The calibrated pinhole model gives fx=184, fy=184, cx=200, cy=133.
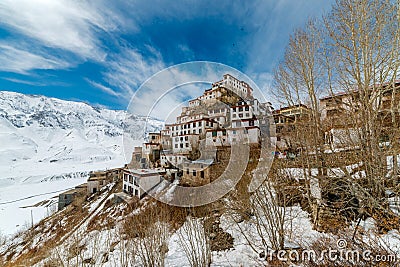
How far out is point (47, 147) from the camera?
4377 inches

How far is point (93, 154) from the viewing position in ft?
286

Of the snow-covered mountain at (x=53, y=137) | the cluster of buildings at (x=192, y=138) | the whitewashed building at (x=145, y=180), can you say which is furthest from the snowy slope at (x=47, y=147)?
the cluster of buildings at (x=192, y=138)

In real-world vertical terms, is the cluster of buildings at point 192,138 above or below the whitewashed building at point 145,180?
above

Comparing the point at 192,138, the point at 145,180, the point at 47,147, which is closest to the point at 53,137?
the point at 47,147

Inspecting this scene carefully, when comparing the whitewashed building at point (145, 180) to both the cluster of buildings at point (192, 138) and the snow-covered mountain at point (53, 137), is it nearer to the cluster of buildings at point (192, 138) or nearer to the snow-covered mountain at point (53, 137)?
the cluster of buildings at point (192, 138)

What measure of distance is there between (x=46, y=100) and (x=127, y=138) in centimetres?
25685

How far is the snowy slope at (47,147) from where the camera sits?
27.0 meters

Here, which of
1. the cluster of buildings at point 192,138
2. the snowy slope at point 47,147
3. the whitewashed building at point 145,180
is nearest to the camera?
the whitewashed building at point 145,180

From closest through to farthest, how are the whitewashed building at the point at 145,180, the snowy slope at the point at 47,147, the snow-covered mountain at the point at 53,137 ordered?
the whitewashed building at the point at 145,180, the snowy slope at the point at 47,147, the snow-covered mountain at the point at 53,137

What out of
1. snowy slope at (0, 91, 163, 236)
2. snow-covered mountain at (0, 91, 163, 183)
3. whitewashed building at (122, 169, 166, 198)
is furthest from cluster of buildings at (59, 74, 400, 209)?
snow-covered mountain at (0, 91, 163, 183)

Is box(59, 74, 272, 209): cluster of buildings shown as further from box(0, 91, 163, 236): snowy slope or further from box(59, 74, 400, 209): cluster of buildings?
box(0, 91, 163, 236): snowy slope

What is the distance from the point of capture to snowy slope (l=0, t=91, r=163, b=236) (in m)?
27.0

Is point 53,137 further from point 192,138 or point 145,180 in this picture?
point 145,180

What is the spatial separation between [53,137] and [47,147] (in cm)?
2747
